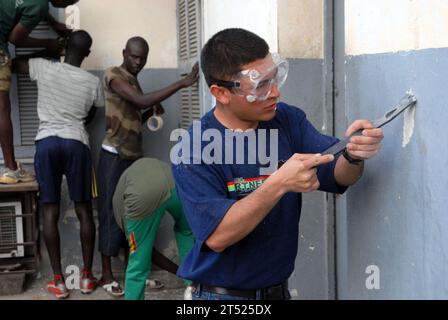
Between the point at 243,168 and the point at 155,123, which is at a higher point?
the point at 155,123

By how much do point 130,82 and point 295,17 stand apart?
2.10 m

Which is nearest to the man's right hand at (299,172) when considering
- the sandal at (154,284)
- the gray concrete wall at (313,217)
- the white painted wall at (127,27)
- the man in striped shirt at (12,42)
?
the gray concrete wall at (313,217)

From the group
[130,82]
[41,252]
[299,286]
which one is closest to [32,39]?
[130,82]

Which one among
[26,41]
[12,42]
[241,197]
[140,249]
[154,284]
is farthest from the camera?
[154,284]

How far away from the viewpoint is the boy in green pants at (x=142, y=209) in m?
3.73

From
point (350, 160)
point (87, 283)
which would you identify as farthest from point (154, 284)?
point (350, 160)

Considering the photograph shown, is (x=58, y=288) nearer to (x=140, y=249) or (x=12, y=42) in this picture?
(x=140, y=249)

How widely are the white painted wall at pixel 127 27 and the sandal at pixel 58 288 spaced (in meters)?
1.81

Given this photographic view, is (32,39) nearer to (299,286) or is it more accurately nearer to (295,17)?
(295,17)

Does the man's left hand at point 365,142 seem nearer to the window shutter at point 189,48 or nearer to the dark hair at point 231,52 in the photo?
the dark hair at point 231,52

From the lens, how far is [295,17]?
3205 mm

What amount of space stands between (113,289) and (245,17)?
2568mm

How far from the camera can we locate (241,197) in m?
2.08
